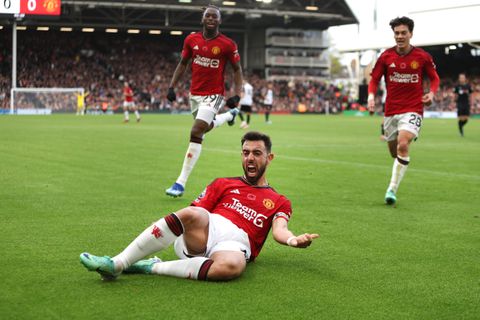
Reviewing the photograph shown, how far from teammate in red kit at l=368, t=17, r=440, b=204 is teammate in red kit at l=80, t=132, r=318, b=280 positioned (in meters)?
4.78

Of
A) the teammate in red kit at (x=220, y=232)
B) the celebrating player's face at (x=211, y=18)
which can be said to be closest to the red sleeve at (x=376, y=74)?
the celebrating player's face at (x=211, y=18)

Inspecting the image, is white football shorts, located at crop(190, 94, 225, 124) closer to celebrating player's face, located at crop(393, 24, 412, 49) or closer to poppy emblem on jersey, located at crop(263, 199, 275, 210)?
celebrating player's face, located at crop(393, 24, 412, 49)

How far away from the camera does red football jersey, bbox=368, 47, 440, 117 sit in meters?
10.5

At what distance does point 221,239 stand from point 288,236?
529mm

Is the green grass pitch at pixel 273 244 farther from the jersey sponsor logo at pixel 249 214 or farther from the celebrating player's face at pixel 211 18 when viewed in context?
the celebrating player's face at pixel 211 18

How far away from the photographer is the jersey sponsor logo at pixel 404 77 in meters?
10.5

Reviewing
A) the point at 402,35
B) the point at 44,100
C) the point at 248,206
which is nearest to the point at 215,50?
the point at 402,35

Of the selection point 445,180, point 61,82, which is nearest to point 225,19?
point 61,82

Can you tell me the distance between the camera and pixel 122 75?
6356 centimetres

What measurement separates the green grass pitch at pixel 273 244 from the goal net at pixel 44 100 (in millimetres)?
33942

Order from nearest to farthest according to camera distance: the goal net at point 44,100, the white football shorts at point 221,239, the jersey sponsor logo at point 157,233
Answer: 1. the jersey sponsor logo at point 157,233
2. the white football shorts at point 221,239
3. the goal net at point 44,100

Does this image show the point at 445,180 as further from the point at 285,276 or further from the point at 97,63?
the point at 97,63

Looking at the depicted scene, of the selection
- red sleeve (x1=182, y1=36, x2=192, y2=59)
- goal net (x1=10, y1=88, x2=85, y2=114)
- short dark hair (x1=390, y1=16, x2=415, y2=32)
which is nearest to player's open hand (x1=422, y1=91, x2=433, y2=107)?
short dark hair (x1=390, y1=16, x2=415, y2=32)

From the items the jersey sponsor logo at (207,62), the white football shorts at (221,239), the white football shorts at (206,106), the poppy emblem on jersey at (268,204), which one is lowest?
the white football shorts at (221,239)
